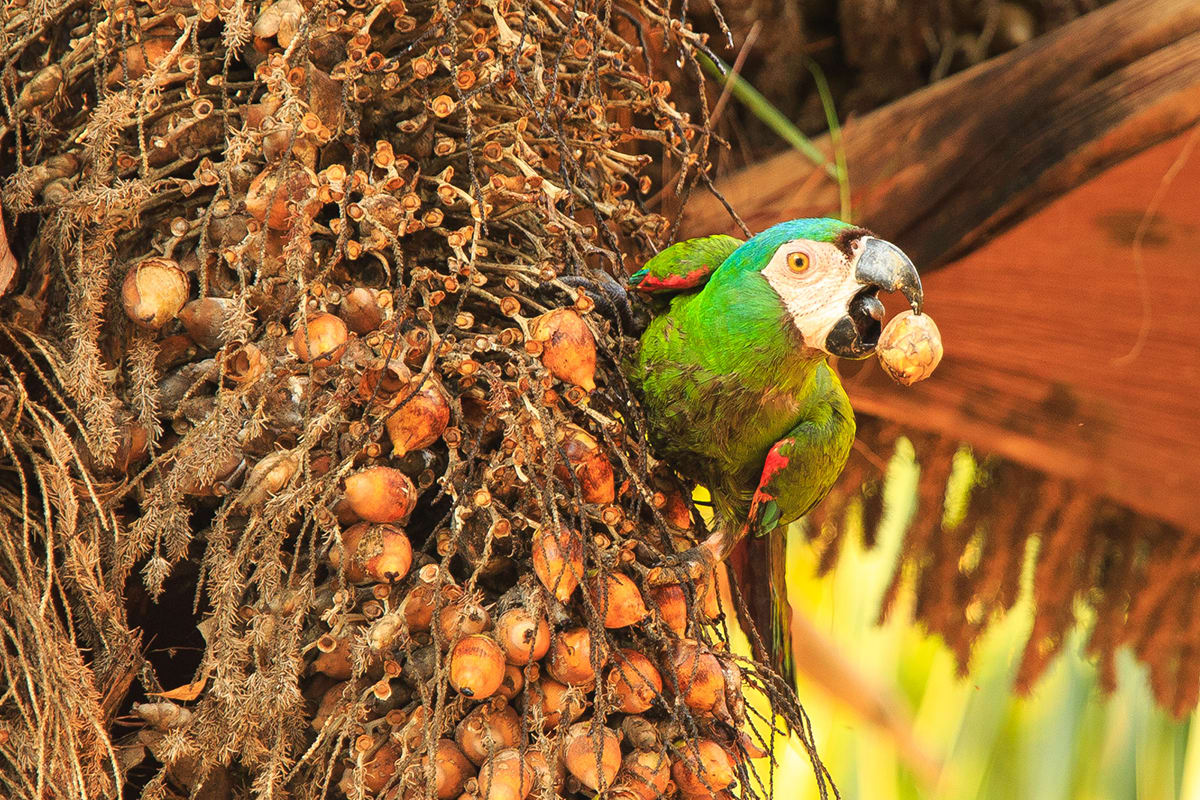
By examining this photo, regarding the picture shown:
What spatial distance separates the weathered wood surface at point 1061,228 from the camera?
5.49 ft

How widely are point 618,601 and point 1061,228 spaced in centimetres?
117

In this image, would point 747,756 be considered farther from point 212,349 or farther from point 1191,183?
point 1191,183

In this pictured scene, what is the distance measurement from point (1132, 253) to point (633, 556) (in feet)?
3.96

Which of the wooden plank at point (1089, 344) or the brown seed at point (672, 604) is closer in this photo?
the brown seed at point (672, 604)

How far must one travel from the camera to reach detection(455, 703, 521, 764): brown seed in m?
0.93

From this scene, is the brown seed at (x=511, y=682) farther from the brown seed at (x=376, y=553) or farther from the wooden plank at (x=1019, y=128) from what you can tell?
the wooden plank at (x=1019, y=128)

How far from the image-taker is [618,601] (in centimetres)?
96

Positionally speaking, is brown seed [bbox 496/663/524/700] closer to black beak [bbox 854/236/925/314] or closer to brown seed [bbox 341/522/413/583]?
brown seed [bbox 341/522/413/583]

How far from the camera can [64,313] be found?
106 centimetres

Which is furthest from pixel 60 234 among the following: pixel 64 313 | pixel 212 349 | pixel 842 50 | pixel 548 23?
pixel 842 50

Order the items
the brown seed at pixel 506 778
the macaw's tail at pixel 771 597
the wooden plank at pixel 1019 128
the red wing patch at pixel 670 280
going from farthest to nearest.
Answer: the wooden plank at pixel 1019 128 < the macaw's tail at pixel 771 597 < the red wing patch at pixel 670 280 < the brown seed at pixel 506 778

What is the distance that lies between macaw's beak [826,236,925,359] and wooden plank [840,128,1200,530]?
→ 77 cm

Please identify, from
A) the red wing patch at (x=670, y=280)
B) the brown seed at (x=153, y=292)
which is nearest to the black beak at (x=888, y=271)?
the red wing patch at (x=670, y=280)

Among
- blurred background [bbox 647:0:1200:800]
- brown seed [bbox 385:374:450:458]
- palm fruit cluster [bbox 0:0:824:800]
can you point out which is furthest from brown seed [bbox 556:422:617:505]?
blurred background [bbox 647:0:1200:800]
